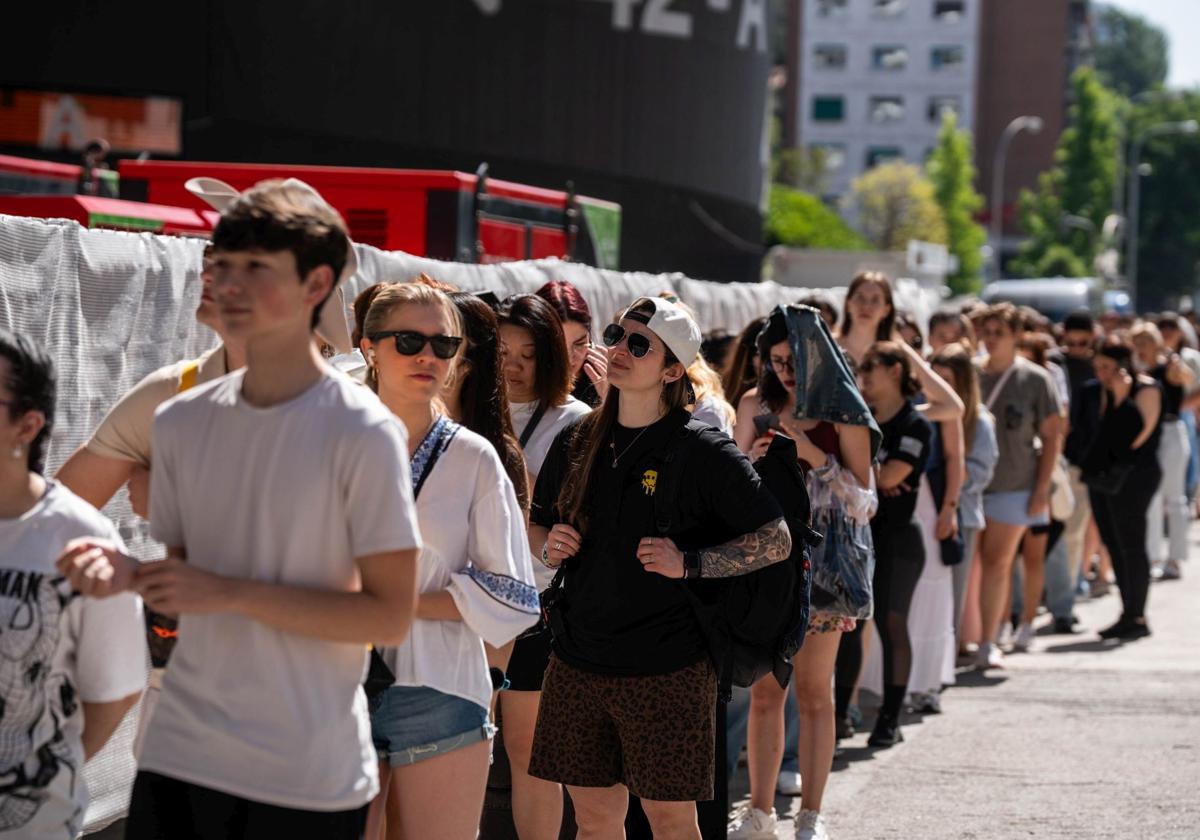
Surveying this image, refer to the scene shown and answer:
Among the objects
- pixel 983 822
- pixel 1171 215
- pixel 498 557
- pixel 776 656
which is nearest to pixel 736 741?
pixel 983 822

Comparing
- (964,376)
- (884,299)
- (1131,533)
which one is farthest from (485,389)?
(1131,533)

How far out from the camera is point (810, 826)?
24.3 ft

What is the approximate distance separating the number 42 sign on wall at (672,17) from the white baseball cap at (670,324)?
17.5 m

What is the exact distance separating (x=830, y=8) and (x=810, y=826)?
116 metres

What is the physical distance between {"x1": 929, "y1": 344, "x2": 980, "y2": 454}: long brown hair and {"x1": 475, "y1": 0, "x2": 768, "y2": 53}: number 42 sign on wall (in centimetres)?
1285

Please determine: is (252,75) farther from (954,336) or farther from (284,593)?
(284,593)

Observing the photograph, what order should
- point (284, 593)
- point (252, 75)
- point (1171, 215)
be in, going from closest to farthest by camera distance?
1. point (284, 593)
2. point (252, 75)
3. point (1171, 215)

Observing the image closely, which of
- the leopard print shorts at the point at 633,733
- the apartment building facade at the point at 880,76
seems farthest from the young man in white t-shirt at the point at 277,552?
the apartment building facade at the point at 880,76

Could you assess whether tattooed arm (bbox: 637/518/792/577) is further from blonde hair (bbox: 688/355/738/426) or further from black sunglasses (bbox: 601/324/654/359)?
blonde hair (bbox: 688/355/738/426)

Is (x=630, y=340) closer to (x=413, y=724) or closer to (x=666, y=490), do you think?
(x=666, y=490)

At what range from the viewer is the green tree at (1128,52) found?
181250 mm

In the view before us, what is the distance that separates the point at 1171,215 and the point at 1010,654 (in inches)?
4189

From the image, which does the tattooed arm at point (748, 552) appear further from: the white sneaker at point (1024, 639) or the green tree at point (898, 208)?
the green tree at point (898, 208)

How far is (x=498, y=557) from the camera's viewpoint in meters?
4.68
